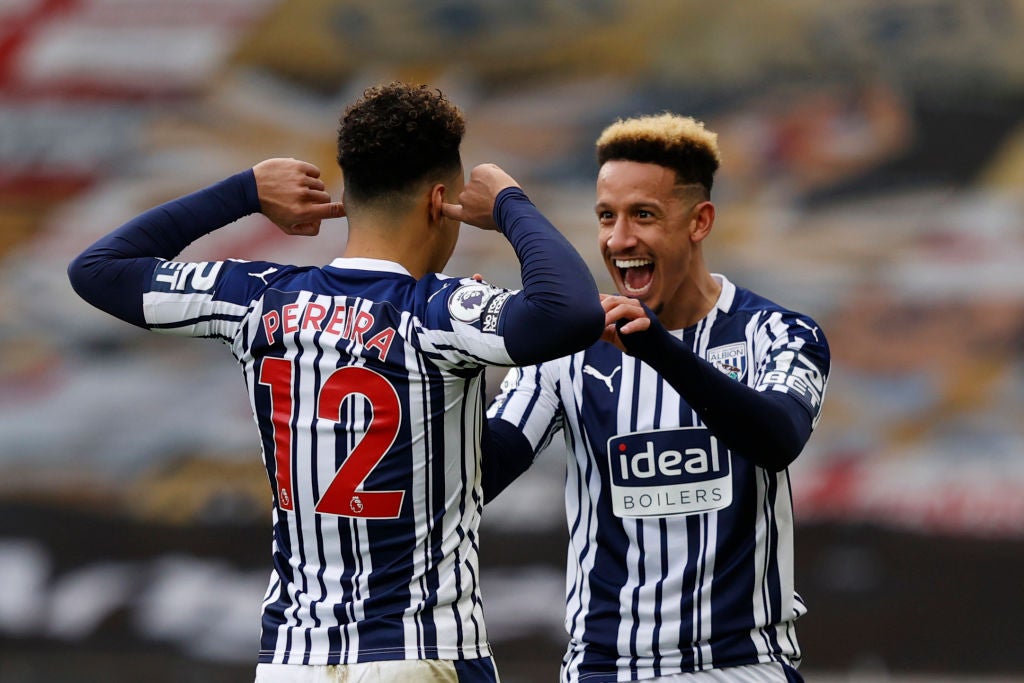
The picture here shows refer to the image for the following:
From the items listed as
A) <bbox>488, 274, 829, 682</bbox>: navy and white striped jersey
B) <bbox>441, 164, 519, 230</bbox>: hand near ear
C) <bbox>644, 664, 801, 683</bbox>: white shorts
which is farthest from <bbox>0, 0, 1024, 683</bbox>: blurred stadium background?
<bbox>441, 164, 519, 230</bbox>: hand near ear

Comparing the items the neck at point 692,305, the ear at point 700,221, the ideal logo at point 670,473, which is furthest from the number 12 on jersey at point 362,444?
the ear at point 700,221

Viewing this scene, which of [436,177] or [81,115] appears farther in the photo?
[81,115]

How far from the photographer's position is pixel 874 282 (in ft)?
23.8

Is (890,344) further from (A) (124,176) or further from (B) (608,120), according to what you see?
(A) (124,176)

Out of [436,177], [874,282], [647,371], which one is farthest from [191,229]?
[874,282]

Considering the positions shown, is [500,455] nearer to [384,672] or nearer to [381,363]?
[381,363]

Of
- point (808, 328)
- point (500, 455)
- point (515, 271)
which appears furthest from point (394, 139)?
point (515, 271)

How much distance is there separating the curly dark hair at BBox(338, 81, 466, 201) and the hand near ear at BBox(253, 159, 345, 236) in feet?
0.52

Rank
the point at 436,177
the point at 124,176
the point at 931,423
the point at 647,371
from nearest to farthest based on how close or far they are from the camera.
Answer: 1. the point at 436,177
2. the point at 647,371
3. the point at 931,423
4. the point at 124,176

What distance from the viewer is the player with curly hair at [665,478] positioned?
3.14m

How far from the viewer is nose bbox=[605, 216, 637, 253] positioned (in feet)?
11.1

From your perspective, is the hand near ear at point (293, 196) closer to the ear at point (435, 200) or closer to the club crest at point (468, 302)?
the ear at point (435, 200)

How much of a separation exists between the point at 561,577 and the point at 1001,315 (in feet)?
9.59

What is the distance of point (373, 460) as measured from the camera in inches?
99.0
